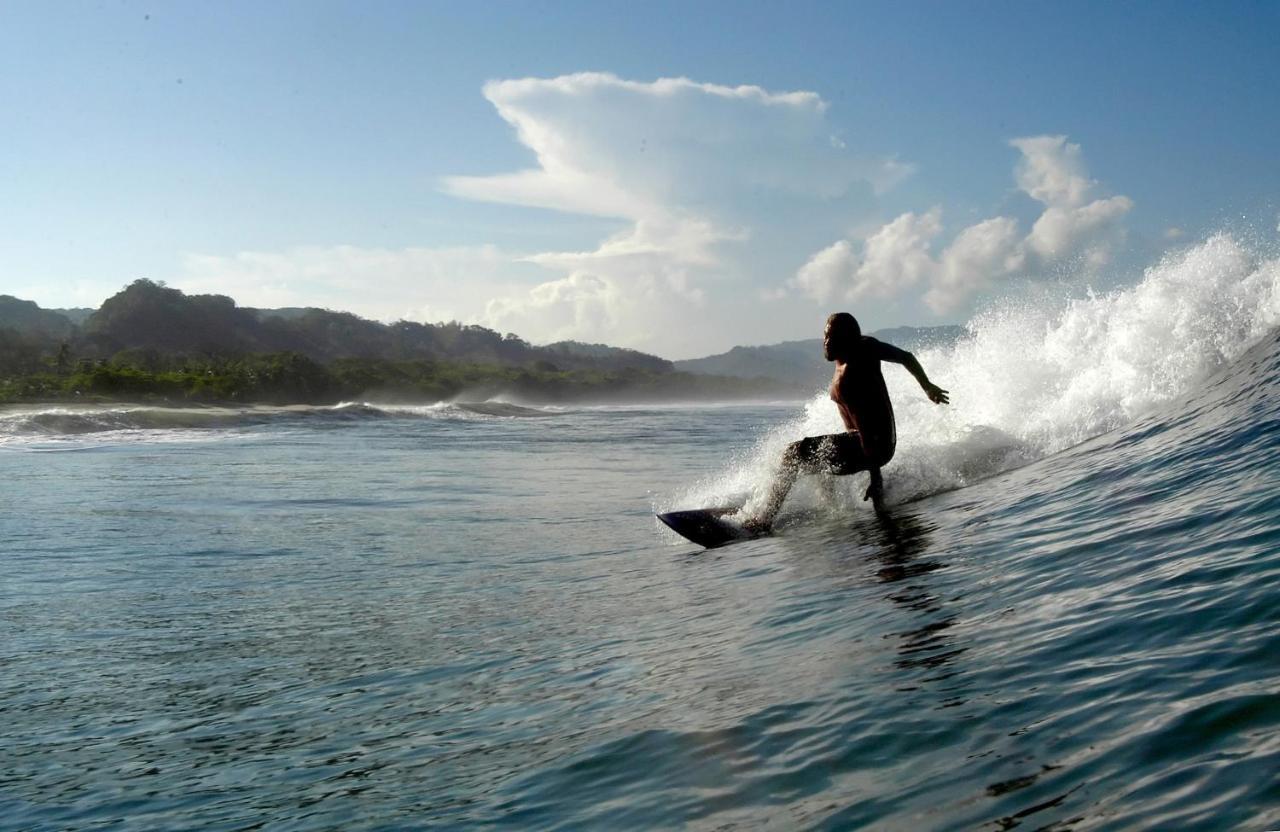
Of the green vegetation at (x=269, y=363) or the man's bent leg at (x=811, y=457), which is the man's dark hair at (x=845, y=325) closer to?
the man's bent leg at (x=811, y=457)

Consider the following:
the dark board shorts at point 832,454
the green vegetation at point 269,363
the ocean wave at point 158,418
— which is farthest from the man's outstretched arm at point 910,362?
the green vegetation at point 269,363

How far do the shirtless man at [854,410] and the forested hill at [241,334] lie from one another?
87.8 metres

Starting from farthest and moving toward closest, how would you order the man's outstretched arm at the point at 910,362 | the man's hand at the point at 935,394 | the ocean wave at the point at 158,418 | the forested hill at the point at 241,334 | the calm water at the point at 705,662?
the forested hill at the point at 241,334 → the ocean wave at the point at 158,418 → the man's hand at the point at 935,394 → the man's outstretched arm at the point at 910,362 → the calm water at the point at 705,662

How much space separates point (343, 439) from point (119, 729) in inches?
1080

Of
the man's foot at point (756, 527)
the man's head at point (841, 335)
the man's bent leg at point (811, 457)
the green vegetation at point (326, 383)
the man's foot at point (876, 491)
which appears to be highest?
the green vegetation at point (326, 383)

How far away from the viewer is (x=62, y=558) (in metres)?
9.46

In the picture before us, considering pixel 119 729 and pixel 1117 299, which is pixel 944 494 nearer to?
pixel 1117 299

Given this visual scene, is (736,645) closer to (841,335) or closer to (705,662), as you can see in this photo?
(705,662)

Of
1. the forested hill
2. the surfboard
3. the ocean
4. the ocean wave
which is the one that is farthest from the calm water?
the forested hill

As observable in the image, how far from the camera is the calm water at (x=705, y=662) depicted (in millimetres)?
3303

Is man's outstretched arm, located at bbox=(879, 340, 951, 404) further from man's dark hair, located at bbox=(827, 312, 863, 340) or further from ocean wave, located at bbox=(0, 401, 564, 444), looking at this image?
ocean wave, located at bbox=(0, 401, 564, 444)

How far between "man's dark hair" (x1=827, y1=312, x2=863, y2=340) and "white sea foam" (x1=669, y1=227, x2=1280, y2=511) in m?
1.55

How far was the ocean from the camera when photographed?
3355mm

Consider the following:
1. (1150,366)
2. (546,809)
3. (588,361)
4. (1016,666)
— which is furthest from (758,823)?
(588,361)
